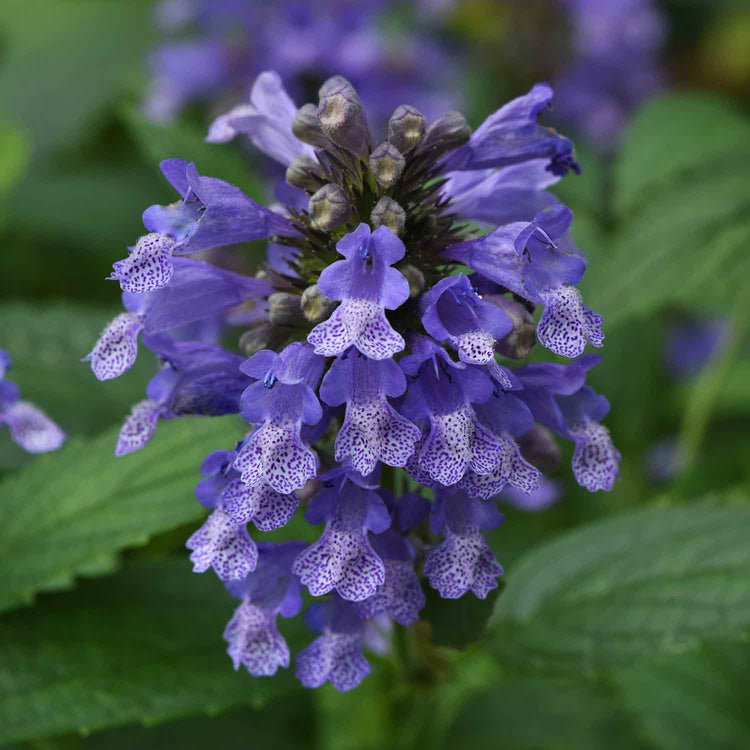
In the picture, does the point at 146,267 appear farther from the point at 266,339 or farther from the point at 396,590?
the point at 396,590

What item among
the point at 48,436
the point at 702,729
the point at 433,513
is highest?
the point at 433,513

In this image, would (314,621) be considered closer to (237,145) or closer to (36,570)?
(36,570)

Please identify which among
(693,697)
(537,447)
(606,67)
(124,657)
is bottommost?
(693,697)

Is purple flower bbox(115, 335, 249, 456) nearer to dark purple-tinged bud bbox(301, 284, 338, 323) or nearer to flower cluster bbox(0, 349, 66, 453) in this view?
dark purple-tinged bud bbox(301, 284, 338, 323)

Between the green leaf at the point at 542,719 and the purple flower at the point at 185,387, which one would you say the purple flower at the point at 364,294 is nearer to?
the purple flower at the point at 185,387

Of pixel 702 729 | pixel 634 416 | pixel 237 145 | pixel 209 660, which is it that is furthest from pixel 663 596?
pixel 237 145

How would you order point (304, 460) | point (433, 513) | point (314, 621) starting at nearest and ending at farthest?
point (304, 460)
point (433, 513)
point (314, 621)

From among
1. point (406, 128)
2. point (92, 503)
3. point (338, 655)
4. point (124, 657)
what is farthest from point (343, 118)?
point (124, 657)
